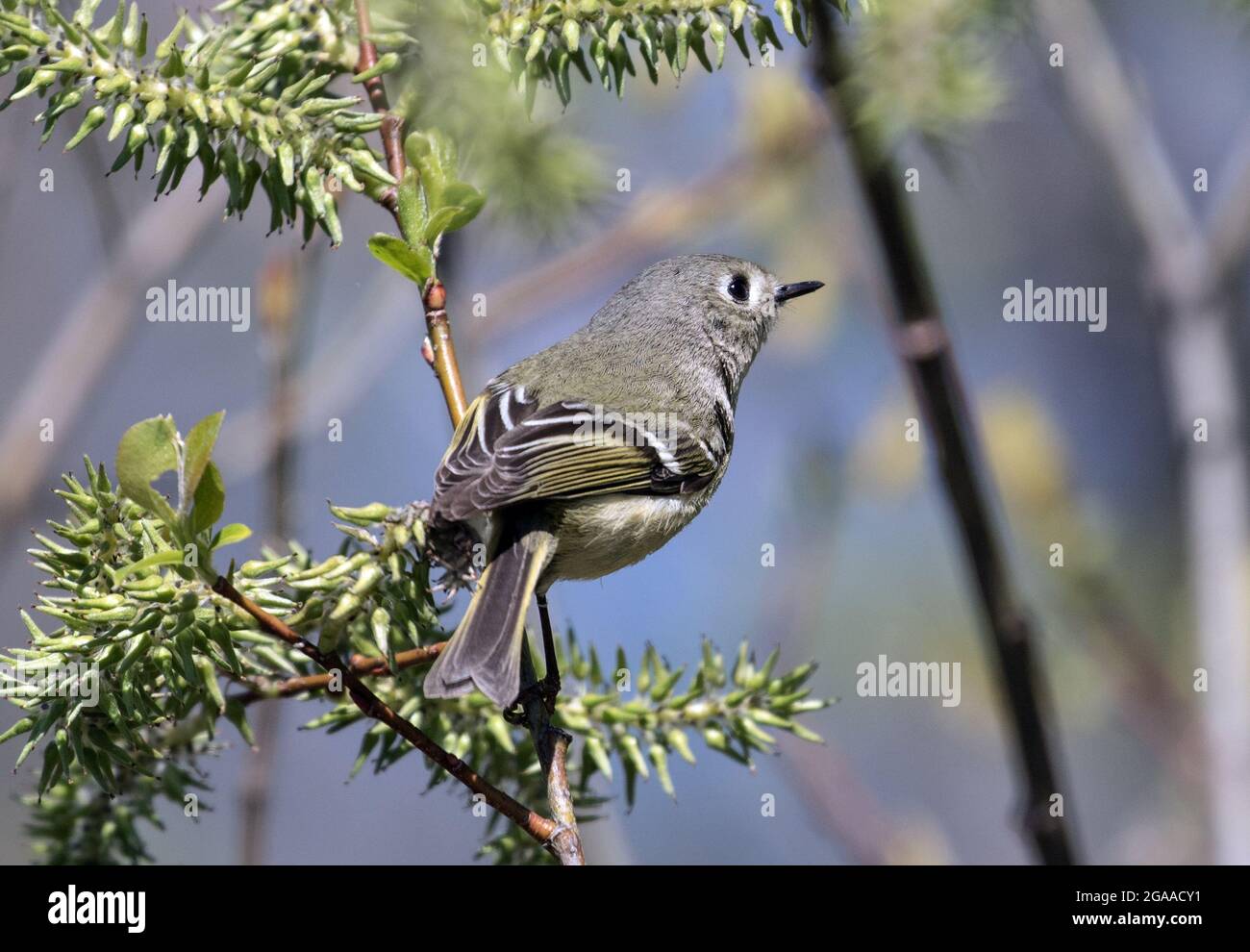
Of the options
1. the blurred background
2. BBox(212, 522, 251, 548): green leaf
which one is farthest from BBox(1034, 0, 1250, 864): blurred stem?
BBox(212, 522, 251, 548): green leaf

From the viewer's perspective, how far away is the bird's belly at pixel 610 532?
1813 mm

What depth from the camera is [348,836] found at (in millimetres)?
3779

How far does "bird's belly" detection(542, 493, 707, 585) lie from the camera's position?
1813 mm

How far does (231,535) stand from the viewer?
946 millimetres

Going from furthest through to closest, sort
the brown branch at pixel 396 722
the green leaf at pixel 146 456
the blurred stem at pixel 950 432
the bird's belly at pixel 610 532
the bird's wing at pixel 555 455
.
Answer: the bird's belly at pixel 610 532 < the bird's wing at pixel 555 455 < the blurred stem at pixel 950 432 < the brown branch at pixel 396 722 < the green leaf at pixel 146 456

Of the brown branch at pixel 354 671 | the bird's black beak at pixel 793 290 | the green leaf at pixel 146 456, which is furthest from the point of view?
the bird's black beak at pixel 793 290

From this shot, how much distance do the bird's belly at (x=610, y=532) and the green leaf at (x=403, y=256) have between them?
649mm

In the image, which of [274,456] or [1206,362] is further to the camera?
[1206,362]

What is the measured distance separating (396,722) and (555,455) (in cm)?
80

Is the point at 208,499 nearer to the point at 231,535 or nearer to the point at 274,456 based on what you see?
the point at 231,535

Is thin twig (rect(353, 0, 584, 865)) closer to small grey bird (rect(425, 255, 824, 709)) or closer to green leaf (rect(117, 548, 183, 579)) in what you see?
small grey bird (rect(425, 255, 824, 709))

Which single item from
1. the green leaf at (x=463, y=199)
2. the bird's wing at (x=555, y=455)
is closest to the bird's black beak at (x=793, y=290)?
the bird's wing at (x=555, y=455)

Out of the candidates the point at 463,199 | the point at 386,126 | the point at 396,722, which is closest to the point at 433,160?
the point at 463,199

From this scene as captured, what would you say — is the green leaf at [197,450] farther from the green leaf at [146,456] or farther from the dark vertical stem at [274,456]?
the dark vertical stem at [274,456]
